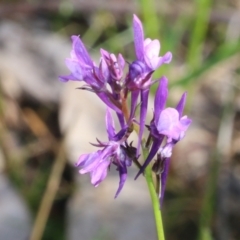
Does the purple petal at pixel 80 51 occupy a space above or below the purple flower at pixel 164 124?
above

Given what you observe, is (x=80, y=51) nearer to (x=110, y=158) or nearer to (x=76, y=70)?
(x=76, y=70)

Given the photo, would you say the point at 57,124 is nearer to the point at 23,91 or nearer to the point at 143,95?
the point at 23,91

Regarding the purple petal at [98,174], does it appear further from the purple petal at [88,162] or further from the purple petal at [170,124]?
the purple petal at [170,124]

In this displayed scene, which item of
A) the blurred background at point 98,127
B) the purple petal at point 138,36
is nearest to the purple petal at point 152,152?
the purple petal at point 138,36

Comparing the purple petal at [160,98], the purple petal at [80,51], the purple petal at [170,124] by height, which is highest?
the purple petal at [80,51]

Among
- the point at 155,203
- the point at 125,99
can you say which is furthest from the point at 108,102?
the point at 155,203

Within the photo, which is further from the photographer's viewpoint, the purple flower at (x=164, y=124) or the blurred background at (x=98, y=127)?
the blurred background at (x=98, y=127)
